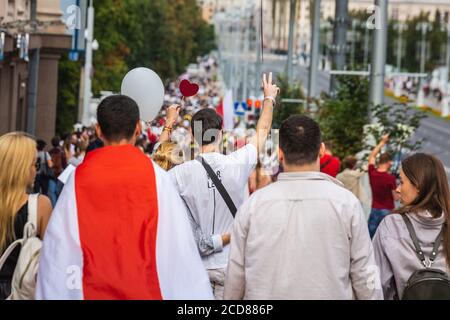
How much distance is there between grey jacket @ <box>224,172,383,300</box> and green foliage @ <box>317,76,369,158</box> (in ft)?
52.5

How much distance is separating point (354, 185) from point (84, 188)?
10.6 metres

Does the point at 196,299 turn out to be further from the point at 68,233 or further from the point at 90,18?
the point at 90,18

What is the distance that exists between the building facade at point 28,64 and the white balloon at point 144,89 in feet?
54.7

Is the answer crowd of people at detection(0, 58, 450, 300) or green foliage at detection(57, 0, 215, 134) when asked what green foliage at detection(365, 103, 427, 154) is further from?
green foliage at detection(57, 0, 215, 134)

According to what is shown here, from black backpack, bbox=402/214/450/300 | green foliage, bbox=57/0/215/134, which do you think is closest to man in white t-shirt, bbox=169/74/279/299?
black backpack, bbox=402/214/450/300

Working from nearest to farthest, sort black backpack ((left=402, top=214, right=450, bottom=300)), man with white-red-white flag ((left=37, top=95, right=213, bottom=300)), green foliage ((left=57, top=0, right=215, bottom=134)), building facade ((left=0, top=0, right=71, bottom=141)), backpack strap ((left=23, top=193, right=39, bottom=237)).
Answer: man with white-red-white flag ((left=37, top=95, right=213, bottom=300))
backpack strap ((left=23, top=193, right=39, bottom=237))
black backpack ((left=402, top=214, right=450, bottom=300))
building facade ((left=0, top=0, right=71, bottom=141))
green foliage ((left=57, top=0, right=215, bottom=134))

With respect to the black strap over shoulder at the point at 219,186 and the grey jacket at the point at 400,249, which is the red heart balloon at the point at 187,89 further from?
the grey jacket at the point at 400,249

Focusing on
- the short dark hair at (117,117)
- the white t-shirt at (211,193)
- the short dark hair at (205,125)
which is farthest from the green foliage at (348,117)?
the short dark hair at (117,117)

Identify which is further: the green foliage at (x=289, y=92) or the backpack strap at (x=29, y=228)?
the green foliage at (x=289, y=92)

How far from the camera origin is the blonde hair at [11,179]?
6.61m

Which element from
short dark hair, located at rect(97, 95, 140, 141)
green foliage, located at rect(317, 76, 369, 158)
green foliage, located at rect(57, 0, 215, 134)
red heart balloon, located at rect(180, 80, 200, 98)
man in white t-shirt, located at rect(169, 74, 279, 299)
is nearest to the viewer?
short dark hair, located at rect(97, 95, 140, 141)

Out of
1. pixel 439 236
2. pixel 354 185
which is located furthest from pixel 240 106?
pixel 439 236

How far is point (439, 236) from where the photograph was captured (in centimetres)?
720

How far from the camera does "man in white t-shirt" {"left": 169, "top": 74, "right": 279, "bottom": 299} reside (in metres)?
8.08
